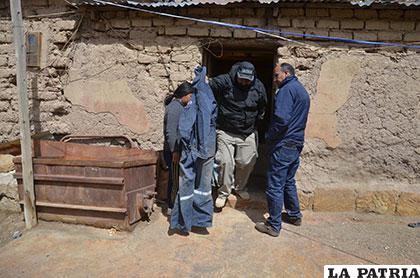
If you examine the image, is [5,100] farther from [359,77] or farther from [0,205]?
[359,77]

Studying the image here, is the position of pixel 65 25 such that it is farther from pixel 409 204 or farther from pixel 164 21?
pixel 409 204

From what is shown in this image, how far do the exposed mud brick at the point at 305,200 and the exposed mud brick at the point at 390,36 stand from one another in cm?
227

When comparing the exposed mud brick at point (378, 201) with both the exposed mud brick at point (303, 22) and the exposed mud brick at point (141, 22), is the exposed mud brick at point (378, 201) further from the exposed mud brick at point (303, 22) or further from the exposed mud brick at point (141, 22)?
the exposed mud brick at point (141, 22)

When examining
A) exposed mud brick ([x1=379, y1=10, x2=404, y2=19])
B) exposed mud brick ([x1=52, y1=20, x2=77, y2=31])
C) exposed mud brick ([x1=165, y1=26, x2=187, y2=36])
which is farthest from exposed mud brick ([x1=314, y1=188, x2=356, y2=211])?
exposed mud brick ([x1=52, y1=20, x2=77, y2=31])

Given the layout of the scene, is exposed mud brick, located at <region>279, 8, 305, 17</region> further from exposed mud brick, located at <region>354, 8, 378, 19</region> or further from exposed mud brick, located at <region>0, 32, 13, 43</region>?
exposed mud brick, located at <region>0, 32, 13, 43</region>

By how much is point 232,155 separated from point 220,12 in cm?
195

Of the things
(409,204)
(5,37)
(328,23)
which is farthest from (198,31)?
(409,204)

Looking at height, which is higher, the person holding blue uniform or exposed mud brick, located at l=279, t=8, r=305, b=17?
exposed mud brick, located at l=279, t=8, r=305, b=17

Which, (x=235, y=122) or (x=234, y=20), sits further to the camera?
(x=234, y=20)

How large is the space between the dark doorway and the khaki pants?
55 cm

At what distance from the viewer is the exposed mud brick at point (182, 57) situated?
4097mm

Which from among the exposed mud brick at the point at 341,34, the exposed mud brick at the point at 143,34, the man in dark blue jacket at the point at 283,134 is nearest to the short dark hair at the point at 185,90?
the man in dark blue jacket at the point at 283,134

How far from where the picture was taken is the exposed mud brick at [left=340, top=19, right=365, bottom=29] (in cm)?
380

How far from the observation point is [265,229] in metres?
3.38
